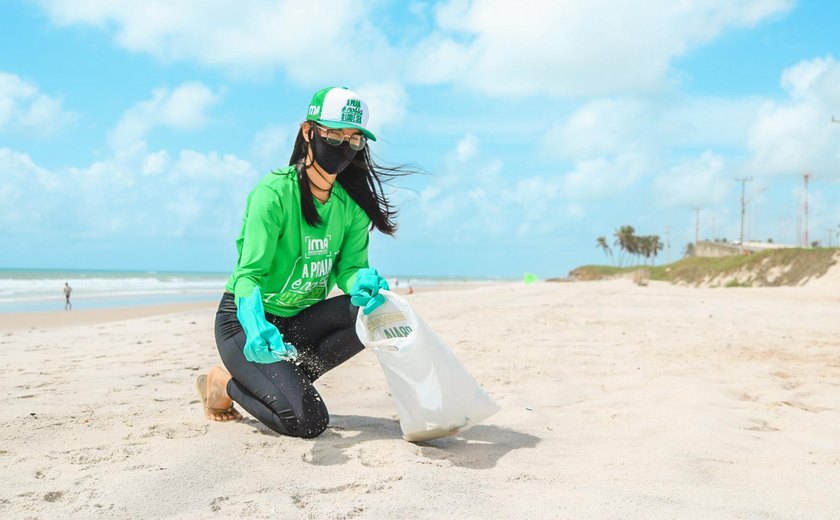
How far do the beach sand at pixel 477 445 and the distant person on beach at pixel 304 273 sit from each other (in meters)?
0.17

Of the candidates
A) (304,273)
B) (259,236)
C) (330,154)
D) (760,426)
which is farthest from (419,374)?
(760,426)

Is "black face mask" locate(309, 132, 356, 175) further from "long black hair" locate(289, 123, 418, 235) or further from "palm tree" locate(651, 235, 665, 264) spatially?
"palm tree" locate(651, 235, 665, 264)

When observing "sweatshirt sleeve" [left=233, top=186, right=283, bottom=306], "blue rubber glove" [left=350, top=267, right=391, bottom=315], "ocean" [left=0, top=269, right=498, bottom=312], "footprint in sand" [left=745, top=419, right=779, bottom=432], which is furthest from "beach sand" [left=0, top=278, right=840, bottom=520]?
"ocean" [left=0, top=269, right=498, bottom=312]

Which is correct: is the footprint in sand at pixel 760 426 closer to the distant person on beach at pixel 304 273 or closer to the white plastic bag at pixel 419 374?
the white plastic bag at pixel 419 374

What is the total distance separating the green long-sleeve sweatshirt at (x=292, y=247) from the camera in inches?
111

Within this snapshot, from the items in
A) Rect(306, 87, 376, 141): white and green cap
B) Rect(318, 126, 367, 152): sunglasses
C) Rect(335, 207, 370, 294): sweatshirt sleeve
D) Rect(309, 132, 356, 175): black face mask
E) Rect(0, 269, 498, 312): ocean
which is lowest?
Rect(0, 269, 498, 312): ocean

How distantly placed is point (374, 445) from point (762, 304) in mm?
9515

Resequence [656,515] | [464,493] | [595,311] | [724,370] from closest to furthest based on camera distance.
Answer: [656,515] → [464,493] → [724,370] → [595,311]

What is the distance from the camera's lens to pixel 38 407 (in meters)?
3.49

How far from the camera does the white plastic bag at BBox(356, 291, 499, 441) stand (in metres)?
2.68

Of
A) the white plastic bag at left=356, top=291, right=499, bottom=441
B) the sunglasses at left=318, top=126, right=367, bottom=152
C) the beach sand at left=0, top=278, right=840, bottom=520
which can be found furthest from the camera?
the sunglasses at left=318, top=126, right=367, bottom=152

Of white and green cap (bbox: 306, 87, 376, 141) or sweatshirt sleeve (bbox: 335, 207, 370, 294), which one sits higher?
white and green cap (bbox: 306, 87, 376, 141)

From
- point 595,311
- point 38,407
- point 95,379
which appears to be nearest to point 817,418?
point 38,407

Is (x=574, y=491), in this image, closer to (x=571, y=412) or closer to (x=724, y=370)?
(x=571, y=412)
